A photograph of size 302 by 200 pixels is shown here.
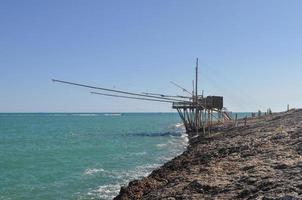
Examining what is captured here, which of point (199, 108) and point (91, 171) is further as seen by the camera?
point (199, 108)

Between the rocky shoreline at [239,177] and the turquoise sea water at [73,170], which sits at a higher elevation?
the rocky shoreline at [239,177]

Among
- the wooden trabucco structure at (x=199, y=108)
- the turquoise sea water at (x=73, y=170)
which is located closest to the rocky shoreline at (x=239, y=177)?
the turquoise sea water at (x=73, y=170)

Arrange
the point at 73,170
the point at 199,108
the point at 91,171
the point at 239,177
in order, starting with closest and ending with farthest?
the point at 239,177
the point at 91,171
the point at 73,170
the point at 199,108

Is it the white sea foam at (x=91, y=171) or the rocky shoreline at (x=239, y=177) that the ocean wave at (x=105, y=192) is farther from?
the white sea foam at (x=91, y=171)

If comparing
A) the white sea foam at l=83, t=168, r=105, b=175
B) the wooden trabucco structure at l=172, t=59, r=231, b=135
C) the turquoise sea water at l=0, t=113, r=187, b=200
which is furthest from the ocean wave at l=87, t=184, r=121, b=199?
the wooden trabucco structure at l=172, t=59, r=231, b=135

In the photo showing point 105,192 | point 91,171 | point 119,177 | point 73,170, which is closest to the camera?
point 105,192

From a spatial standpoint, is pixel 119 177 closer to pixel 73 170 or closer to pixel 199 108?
pixel 73 170

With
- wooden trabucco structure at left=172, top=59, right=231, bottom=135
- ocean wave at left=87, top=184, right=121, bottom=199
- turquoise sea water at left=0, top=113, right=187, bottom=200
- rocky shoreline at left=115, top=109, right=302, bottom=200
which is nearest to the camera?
rocky shoreline at left=115, top=109, right=302, bottom=200

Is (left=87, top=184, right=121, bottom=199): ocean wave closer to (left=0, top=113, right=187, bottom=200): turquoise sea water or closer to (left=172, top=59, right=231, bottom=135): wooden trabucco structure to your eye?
(left=0, top=113, right=187, bottom=200): turquoise sea water

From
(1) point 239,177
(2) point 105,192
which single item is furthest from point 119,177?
(1) point 239,177

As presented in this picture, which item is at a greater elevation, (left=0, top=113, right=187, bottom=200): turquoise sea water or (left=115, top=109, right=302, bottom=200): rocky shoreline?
(left=115, top=109, right=302, bottom=200): rocky shoreline

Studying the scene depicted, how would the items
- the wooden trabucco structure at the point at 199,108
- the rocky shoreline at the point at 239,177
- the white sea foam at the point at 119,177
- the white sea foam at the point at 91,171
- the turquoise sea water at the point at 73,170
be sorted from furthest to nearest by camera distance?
the wooden trabucco structure at the point at 199,108, the white sea foam at the point at 91,171, the turquoise sea water at the point at 73,170, the white sea foam at the point at 119,177, the rocky shoreline at the point at 239,177

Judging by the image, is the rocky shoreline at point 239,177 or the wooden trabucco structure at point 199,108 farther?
the wooden trabucco structure at point 199,108

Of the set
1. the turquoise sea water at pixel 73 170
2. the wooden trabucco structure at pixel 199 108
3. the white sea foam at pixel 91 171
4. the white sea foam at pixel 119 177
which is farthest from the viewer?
the wooden trabucco structure at pixel 199 108
